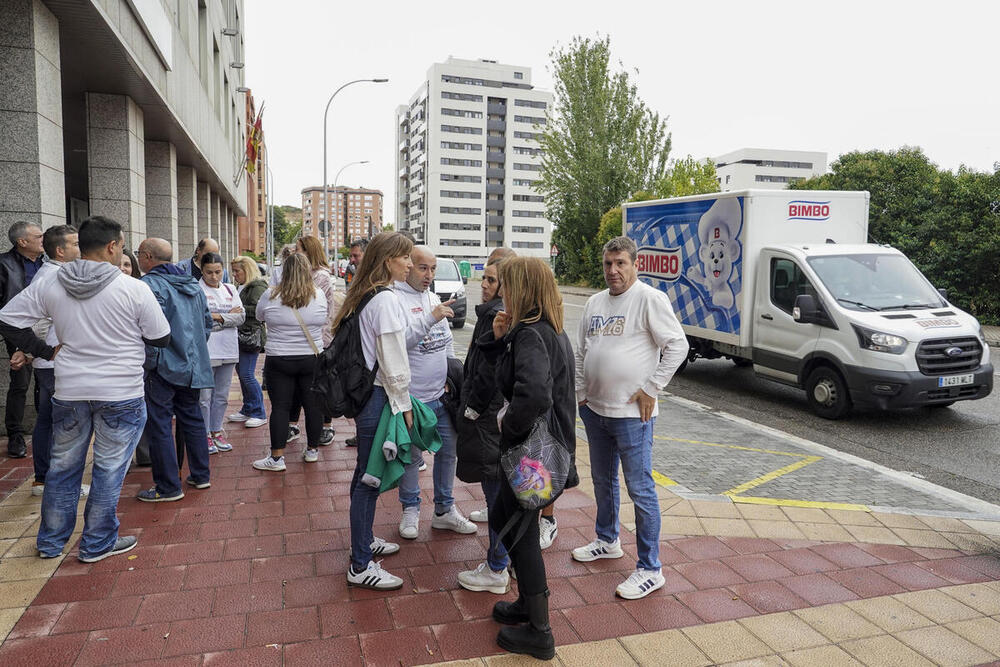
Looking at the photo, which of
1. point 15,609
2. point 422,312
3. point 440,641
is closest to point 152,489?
point 15,609

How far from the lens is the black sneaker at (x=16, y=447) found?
232 inches

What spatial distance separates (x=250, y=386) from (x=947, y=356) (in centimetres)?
752

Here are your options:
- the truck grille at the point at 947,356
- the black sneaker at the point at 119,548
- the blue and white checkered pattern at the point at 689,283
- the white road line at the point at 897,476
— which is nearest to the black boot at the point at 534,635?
the black sneaker at the point at 119,548

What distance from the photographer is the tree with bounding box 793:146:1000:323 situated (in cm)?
1903

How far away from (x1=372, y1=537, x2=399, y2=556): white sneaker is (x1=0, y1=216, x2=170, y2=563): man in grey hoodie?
1.40m

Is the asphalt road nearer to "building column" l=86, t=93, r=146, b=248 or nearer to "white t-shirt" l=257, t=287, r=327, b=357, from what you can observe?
"white t-shirt" l=257, t=287, r=327, b=357

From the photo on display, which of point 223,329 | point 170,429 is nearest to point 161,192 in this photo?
point 223,329

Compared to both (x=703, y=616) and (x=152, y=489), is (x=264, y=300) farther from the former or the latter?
(x=703, y=616)

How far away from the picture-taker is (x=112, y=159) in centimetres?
989

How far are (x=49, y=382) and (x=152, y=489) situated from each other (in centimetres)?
101

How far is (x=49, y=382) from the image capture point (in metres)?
4.89

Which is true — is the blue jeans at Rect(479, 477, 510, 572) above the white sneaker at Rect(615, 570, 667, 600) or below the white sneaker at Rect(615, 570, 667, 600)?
above

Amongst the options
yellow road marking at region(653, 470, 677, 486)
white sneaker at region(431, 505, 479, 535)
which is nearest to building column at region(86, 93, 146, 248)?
white sneaker at region(431, 505, 479, 535)

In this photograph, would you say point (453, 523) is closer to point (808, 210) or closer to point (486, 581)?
point (486, 581)
